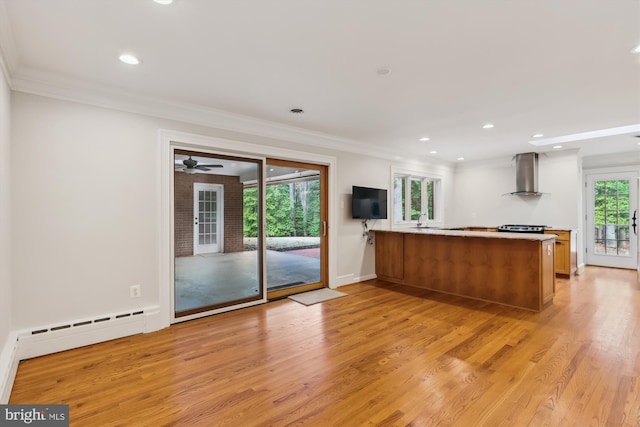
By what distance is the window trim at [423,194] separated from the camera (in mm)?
6036

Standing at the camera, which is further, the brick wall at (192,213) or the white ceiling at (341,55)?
the brick wall at (192,213)

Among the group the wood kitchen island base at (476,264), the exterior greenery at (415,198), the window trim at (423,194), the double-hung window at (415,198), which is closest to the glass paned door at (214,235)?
the wood kitchen island base at (476,264)

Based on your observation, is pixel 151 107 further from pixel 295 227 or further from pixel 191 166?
pixel 295 227

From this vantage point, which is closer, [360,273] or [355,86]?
[355,86]

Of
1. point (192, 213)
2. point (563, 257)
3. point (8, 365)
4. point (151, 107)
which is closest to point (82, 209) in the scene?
point (192, 213)

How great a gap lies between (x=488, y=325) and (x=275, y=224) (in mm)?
2925

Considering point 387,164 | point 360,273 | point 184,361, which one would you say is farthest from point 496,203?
point 184,361

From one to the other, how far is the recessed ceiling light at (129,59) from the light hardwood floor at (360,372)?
245 centimetres

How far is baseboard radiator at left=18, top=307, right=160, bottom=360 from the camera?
267 centimetres

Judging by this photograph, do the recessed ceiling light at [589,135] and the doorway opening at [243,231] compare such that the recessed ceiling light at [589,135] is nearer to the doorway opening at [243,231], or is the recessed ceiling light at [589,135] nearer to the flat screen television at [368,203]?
the flat screen television at [368,203]

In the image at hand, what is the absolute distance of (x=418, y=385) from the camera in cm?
221

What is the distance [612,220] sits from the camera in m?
6.34

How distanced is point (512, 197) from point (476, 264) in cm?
332

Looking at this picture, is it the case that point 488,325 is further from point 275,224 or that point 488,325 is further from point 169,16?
point 169,16
